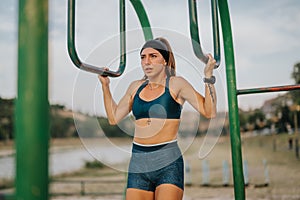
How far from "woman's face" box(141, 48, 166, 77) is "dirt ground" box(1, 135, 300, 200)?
15.3 ft

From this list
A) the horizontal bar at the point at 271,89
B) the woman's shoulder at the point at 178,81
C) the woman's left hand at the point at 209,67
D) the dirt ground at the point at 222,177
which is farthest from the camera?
the dirt ground at the point at 222,177

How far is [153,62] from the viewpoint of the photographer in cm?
131

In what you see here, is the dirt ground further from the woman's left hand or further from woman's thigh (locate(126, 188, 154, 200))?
the woman's left hand

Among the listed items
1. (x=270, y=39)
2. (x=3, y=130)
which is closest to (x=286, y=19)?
(x=270, y=39)

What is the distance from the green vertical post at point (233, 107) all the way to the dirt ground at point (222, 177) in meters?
4.38

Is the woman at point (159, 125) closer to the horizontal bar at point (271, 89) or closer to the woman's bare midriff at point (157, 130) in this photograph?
the woman's bare midriff at point (157, 130)

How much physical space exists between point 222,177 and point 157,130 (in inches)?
246

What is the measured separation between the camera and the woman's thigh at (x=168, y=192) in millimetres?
1190

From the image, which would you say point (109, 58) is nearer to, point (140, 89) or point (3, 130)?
point (140, 89)

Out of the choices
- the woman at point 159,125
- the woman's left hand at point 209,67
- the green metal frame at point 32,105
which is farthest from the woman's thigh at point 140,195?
the green metal frame at point 32,105

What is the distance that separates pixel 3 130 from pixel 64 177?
2.13 metres

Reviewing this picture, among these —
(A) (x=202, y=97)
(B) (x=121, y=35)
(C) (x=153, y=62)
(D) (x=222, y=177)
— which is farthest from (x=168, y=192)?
(D) (x=222, y=177)

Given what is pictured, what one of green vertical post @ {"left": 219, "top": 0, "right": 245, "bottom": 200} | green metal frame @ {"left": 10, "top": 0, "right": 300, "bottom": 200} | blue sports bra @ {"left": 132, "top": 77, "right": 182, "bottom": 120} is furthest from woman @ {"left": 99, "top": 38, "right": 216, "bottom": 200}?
green metal frame @ {"left": 10, "top": 0, "right": 300, "bottom": 200}

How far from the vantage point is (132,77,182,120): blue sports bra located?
48.7 inches
